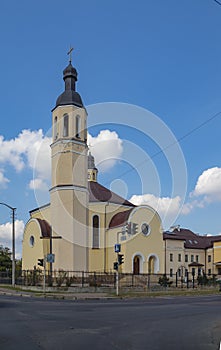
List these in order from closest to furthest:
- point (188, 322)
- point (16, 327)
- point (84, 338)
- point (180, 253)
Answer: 1. point (84, 338)
2. point (16, 327)
3. point (188, 322)
4. point (180, 253)

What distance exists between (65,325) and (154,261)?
38541 millimetres

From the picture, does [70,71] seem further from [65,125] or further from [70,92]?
[65,125]

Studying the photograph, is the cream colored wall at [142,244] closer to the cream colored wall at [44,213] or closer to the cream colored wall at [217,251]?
the cream colored wall at [44,213]

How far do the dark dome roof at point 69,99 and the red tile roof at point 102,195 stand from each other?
11223 mm

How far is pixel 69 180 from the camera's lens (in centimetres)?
4538

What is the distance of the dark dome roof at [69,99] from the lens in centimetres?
4703

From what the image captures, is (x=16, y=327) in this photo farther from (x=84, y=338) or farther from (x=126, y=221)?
(x=126, y=221)

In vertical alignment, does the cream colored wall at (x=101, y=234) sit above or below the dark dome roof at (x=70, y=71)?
below

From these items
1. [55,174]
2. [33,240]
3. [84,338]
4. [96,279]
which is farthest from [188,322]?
[33,240]

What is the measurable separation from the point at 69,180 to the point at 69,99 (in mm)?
8736

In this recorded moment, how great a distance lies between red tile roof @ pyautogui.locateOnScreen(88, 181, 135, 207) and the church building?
281mm

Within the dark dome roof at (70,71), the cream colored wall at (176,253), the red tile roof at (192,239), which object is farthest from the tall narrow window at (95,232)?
the dark dome roof at (70,71)

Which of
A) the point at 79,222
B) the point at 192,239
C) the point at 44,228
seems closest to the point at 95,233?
the point at 79,222

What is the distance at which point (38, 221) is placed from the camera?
4788cm
